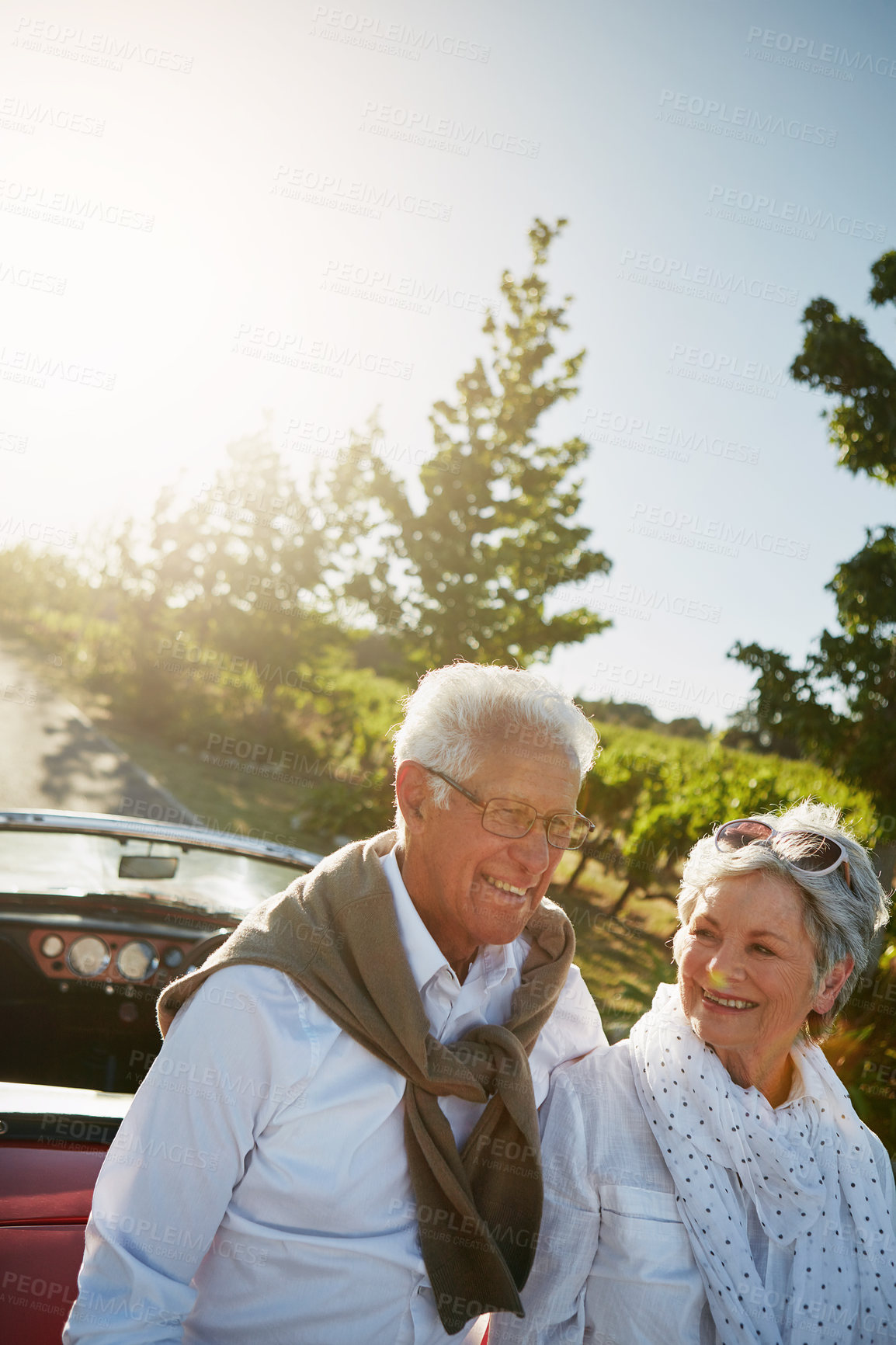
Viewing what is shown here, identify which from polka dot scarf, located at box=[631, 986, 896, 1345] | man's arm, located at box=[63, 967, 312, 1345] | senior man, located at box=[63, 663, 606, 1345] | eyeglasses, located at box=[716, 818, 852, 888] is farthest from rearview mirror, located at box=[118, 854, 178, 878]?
eyeglasses, located at box=[716, 818, 852, 888]

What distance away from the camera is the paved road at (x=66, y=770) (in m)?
10.6

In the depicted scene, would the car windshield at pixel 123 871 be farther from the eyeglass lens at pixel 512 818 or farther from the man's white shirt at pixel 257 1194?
the eyeglass lens at pixel 512 818

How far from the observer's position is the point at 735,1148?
202cm

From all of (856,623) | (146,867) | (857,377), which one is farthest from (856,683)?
(146,867)

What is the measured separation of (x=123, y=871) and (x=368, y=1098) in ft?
5.63

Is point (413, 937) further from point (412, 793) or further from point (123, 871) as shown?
point (123, 871)

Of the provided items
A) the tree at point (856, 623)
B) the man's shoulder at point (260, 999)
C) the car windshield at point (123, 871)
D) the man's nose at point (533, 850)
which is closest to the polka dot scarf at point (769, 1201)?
the man's nose at point (533, 850)

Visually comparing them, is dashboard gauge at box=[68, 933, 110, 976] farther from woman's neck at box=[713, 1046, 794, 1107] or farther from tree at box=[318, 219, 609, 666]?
tree at box=[318, 219, 609, 666]

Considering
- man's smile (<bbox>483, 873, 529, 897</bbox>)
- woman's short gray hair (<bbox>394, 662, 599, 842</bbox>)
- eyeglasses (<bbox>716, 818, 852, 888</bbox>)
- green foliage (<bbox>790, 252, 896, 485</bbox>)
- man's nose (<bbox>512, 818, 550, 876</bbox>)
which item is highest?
green foliage (<bbox>790, 252, 896, 485</bbox>)

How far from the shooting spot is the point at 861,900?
2.15 m

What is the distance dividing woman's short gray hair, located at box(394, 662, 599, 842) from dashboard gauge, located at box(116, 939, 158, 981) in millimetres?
1473

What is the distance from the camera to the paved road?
10555mm

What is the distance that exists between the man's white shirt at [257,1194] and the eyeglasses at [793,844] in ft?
3.56

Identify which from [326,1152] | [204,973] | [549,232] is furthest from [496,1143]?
[549,232]
